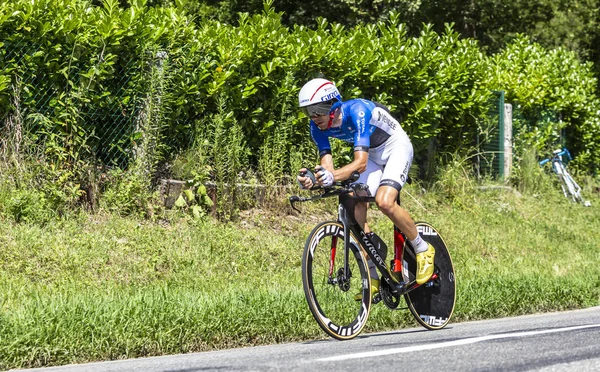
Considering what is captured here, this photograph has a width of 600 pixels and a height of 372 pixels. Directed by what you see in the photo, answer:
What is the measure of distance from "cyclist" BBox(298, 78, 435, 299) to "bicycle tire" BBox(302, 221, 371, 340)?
0.27 meters

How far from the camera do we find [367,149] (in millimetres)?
7309

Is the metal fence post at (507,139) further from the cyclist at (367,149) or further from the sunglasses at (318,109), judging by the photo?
the sunglasses at (318,109)

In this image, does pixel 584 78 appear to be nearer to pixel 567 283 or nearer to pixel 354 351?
pixel 567 283

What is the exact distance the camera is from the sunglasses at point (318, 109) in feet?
23.8

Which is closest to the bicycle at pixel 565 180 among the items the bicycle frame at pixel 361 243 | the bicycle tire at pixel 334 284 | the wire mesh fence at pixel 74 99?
the wire mesh fence at pixel 74 99

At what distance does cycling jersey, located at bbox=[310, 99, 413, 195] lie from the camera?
736 cm

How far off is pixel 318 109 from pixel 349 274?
1.27 m

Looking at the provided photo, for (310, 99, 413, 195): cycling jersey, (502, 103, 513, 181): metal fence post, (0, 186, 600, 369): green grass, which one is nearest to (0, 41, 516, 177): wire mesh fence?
(0, 186, 600, 369): green grass

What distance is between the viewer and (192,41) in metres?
12.1

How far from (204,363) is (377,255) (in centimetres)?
222

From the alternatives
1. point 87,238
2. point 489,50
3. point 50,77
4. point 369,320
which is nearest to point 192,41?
point 50,77

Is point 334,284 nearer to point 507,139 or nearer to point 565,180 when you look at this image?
point 507,139

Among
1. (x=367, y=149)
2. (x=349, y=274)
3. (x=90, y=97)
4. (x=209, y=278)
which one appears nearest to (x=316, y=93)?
(x=367, y=149)

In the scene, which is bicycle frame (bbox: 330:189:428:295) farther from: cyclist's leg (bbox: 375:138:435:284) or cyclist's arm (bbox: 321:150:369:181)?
cyclist's arm (bbox: 321:150:369:181)
